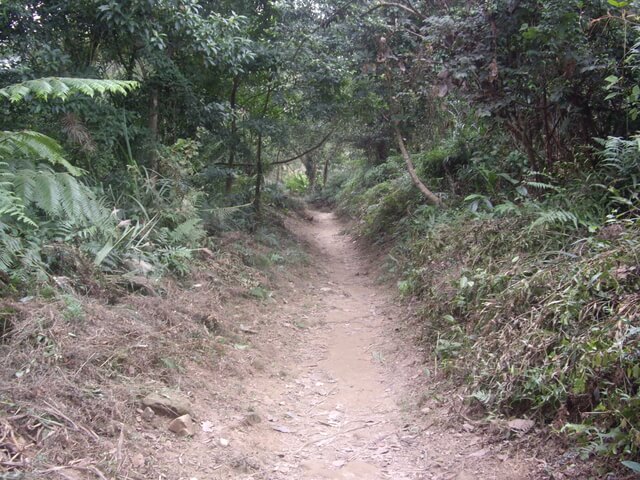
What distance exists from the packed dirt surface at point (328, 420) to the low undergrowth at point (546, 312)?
385mm

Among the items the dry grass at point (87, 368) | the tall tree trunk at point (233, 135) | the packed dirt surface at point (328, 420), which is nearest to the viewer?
the dry grass at point (87, 368)

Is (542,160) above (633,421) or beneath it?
above

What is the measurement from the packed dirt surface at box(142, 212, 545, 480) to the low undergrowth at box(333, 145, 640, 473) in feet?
1.26

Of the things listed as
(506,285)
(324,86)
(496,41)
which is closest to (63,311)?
(506,285)

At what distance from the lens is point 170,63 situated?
327 inches

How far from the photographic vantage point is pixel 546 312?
4.24 meters

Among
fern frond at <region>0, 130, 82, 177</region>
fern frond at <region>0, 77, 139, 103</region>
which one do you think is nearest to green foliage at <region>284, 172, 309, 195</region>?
fern frond at <region>0, 77, 139, 103</region>

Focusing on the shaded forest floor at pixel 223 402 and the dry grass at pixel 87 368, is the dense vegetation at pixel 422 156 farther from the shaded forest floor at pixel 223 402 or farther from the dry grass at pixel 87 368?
the dry grass at pixel 87 368

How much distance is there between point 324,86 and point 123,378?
8.65 m

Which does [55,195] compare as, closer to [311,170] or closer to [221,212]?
[221,212]

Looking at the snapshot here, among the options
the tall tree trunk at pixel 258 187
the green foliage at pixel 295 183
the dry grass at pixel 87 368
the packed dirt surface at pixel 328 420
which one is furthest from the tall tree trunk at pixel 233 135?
the green foliage at pixel 295 183

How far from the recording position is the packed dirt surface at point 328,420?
361 centimetres

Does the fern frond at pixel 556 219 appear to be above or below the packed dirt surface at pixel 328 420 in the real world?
above

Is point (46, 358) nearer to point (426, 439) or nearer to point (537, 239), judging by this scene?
point (426, 439)
